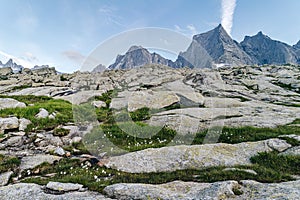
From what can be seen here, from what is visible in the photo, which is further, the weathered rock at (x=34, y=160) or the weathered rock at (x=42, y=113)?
the weathered rock at (x=42, y=113)

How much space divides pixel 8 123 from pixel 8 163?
6.83 metres

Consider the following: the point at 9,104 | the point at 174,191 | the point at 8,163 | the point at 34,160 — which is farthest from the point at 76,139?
the point at 9,104

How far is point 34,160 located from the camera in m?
14.1

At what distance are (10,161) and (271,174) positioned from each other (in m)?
13.6

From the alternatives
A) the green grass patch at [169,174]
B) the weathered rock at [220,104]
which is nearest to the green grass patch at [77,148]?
the green grass patch at [169,174]

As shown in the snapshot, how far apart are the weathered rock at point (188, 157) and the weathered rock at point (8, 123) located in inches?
398

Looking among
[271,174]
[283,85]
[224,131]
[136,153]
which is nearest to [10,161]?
[136,153]

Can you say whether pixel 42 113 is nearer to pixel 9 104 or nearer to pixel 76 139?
pixel 9 104

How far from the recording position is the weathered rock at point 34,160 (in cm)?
1335

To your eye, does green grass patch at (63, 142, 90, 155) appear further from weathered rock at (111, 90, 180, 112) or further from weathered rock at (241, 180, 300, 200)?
weathered rock at (111, 90, 180, 112)

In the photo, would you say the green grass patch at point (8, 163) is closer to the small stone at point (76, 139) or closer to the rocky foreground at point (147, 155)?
the rocky foreground at point (147, 155)

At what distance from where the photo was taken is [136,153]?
1442 cm

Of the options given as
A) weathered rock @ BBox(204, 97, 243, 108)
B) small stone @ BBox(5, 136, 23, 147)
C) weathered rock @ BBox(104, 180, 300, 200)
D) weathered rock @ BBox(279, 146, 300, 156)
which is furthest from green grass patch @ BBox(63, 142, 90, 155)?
weathered rock @ BBox(204, 97, 243, 108)

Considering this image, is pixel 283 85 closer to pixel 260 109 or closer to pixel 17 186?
pixel 260 109
